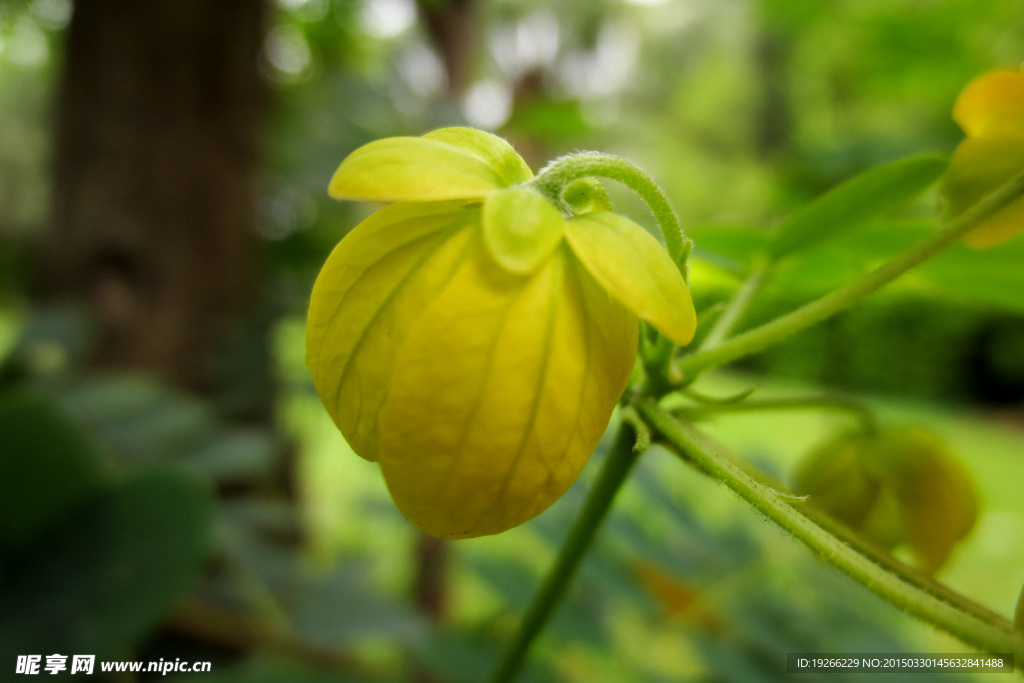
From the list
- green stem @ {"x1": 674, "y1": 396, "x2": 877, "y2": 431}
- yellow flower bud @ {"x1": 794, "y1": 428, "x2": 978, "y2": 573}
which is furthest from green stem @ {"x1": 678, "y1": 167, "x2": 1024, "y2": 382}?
yellow flower bud @ {"x1": 794, "y1": 428, "x2": 978, "y2": 573}

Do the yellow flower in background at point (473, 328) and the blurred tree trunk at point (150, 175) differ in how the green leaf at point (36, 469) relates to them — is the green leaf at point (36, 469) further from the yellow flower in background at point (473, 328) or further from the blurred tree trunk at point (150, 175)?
the blurred tree trunk at point (150, 175)

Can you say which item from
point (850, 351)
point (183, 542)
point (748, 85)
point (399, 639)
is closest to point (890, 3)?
point (399, 639)

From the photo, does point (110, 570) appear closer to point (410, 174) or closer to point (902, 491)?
point (410, 174)

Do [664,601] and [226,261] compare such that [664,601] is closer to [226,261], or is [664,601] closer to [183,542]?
[183,542]

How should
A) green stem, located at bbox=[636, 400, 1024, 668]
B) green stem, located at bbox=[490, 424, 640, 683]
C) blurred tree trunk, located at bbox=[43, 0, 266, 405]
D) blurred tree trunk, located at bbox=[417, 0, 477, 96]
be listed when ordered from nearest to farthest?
1. green stem, located at bbox=[636, 400, 1024, 668]
2. green stem, located at bbox=[490, 424, 640, 683]
3. blurred tree trunk, located at bbox=[43, 0, 266, 405]
4. blurred tree trunk, located at bbox=[417, 0, 477, 96]

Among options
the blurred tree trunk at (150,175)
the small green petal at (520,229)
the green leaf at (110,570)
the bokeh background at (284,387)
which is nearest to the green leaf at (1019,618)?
the bokeh background at (284,387)

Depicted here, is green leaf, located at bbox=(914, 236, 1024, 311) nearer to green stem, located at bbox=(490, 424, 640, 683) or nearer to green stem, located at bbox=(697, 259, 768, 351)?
green stem, located at bbox=(697, 259, 768, 351)
